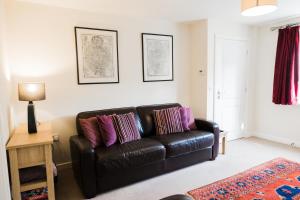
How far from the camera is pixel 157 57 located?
367 centimetres

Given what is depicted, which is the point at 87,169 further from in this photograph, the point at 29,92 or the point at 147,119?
the point at 147,119

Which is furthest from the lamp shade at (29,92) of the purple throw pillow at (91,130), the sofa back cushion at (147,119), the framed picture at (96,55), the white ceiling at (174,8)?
the sofa back cushion at (147,119)

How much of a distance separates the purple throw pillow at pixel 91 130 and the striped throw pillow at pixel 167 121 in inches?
37.7

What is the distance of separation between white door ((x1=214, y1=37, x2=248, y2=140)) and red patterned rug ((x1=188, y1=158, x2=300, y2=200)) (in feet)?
4.35

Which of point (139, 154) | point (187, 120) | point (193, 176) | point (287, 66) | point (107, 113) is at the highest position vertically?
point (287, 66)

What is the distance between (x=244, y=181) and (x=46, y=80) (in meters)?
2.98

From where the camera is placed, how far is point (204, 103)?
3.81 m

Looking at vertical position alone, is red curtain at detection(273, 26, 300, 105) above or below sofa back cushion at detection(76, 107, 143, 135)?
above

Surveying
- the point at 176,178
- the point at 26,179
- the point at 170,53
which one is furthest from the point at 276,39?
the point at 26,179

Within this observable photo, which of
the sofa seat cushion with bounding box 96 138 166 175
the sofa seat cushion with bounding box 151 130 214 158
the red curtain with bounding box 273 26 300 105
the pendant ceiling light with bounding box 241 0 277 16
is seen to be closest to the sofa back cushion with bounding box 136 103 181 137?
the sofa seat cushion with bounding box 151 130 214 158

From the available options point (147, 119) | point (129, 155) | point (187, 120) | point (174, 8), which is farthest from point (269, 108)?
point (129, 155)

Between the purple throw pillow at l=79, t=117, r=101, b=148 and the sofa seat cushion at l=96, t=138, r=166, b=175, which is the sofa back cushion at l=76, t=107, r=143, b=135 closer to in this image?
the purple throw pillow at l=79, t=117, r=101, b=148

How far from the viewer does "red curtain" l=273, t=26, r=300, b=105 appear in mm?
3618

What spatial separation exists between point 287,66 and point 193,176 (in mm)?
2713
